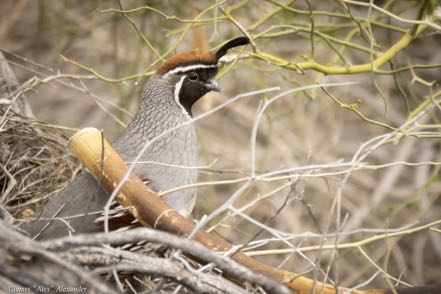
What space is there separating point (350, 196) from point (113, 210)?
2.93 m

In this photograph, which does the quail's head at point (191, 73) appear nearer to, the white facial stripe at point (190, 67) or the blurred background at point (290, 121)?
the white facial stripe at point (190, 67)

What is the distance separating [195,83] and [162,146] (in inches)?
12.2

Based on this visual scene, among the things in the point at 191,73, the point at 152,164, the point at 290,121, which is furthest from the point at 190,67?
the point at 290,121

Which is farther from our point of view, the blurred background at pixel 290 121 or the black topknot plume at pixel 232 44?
the blurred background at pixel 290 121

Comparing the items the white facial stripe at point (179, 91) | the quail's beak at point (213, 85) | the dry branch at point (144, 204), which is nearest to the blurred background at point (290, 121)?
the white facial stripe at point (179, 91)

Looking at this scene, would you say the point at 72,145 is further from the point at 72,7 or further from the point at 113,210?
the point at 72,7

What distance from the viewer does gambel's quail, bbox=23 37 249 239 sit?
324 cm

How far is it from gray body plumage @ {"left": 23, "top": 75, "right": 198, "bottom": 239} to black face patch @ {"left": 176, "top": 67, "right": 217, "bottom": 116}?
0.18ft

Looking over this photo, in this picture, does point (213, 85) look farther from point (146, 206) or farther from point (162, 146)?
point (146, 206)

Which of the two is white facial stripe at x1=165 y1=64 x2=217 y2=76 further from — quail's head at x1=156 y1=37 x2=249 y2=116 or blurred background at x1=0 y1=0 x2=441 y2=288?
blurred background at x1=0 y1=0 x2=441 y2=288

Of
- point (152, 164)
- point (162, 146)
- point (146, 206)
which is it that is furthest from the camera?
point (162, 146)

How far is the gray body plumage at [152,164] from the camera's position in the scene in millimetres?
3230

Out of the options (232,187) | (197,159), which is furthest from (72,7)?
(197,159)

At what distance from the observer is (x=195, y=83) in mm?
3553
